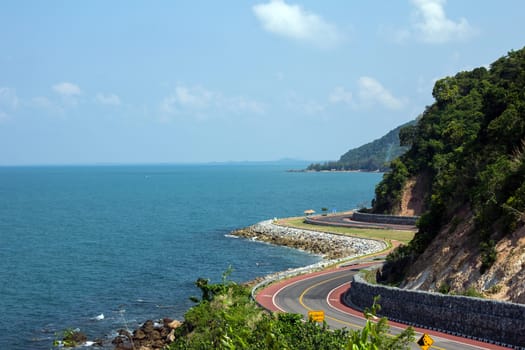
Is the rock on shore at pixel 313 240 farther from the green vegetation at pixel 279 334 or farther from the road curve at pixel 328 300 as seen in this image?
the green vegetation at pixel 279 334

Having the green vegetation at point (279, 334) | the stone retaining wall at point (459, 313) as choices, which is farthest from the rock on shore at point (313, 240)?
the green vegetation at point (279, 334)

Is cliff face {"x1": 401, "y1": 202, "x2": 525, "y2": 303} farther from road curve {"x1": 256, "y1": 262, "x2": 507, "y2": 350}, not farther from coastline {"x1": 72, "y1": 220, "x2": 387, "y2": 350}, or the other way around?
coastline {"x1": 72, "y1": 220, "x2": 387, "y2": 350}

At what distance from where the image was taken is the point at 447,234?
40656 millimetres

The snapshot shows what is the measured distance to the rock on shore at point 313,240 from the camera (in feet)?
238

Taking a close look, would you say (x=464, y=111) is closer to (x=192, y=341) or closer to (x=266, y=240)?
(x=266, y=240)

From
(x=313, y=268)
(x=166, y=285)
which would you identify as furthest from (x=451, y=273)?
(x=166, y=285)

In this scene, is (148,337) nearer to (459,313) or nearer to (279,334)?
(459,313)

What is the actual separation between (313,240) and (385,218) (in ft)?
39.2

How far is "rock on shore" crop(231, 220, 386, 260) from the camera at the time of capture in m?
72.6

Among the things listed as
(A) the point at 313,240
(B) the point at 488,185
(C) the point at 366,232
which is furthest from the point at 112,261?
(B) the point at 488,185

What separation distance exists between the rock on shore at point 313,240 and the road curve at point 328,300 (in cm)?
1437

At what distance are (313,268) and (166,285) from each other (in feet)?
47.8

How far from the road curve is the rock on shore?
14370 millimetres

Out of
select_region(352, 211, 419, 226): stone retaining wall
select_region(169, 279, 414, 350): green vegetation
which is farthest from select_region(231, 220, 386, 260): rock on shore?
select_region(169, 279, 414, 350): green vegetation
